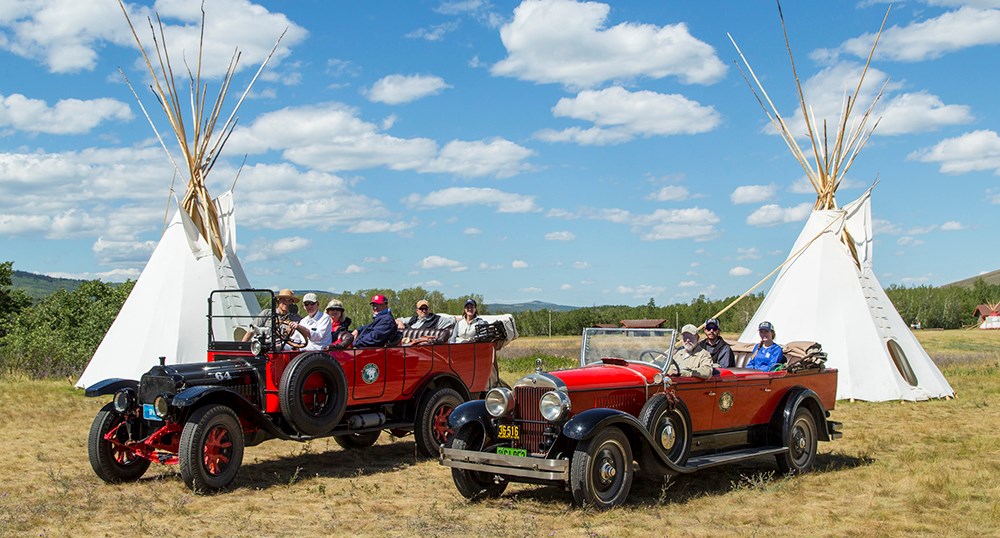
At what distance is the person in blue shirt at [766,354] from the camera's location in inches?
377

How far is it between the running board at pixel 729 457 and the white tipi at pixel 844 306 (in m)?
8.09

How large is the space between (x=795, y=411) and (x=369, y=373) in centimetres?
443

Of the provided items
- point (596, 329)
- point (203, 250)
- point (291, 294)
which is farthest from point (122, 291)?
point (596, 329)

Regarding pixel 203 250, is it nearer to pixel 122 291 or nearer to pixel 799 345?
pixel 122 291

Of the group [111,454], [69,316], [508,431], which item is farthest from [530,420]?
[69,316]

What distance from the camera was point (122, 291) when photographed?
2373 cm

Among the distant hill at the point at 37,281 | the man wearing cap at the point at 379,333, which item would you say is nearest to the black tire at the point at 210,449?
the man wearing cap at the point at 379,333

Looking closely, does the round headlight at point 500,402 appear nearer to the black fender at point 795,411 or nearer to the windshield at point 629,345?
the windshield at point 629,345

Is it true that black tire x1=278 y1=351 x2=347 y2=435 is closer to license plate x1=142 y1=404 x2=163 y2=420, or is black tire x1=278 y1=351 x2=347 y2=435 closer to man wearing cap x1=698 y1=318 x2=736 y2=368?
license plate x1=142 y1=404 x2=163 y2=420

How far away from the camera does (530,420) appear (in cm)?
768

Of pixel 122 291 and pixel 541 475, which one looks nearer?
pixel 541 475

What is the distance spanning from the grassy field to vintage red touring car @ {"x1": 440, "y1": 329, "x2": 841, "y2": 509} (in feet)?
0.91

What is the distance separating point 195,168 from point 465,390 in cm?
858

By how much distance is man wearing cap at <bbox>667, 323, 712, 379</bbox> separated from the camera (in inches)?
327
